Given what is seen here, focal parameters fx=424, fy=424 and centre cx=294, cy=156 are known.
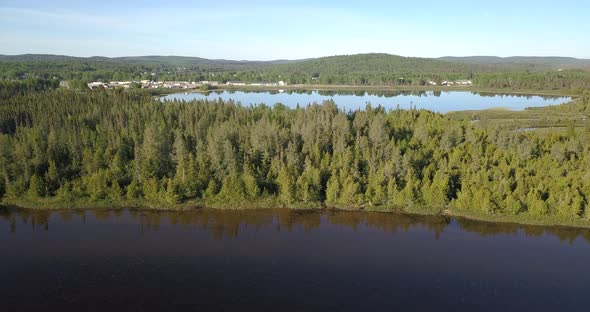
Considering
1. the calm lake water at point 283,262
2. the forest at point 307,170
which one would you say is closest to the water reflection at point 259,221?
the calm lake water at point 283,262

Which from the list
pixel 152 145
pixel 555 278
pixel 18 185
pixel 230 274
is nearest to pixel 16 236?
pixel 18 185

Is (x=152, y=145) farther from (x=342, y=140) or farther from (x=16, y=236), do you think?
(x=342, y=140)

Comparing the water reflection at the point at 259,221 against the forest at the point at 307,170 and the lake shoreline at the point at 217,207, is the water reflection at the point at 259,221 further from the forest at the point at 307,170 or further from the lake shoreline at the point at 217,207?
the forest at the point at 307,170

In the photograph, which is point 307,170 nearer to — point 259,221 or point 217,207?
point 259,221

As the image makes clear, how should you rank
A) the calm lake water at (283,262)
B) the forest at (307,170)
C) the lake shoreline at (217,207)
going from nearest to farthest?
1. the calm lake water at (283,262)
2. the lake shoreline at (217,207)
3. the forest at (307,170)

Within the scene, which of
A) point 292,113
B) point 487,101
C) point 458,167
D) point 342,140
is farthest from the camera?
point 487,101
